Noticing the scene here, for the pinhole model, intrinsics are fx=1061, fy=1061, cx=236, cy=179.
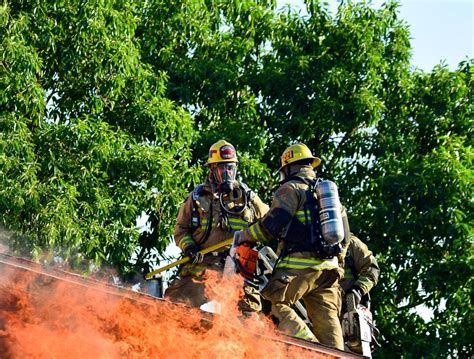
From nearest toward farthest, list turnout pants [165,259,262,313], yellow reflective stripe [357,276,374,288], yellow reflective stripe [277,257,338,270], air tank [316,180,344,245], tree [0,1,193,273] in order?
air tank [316,180,344,245]
yellow reflective stripe [277,257,338,270]
turnout pants [165,259,262,313]
yellow reflective stripe [357,276,374,288]
tree [0,1,193,273]

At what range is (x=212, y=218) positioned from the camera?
983cm

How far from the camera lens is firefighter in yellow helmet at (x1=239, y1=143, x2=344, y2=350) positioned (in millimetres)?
8242

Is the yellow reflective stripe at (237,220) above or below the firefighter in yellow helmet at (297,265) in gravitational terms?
above

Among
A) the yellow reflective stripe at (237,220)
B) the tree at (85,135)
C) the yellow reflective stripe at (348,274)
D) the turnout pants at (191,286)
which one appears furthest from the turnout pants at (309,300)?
the tree at (85,135)

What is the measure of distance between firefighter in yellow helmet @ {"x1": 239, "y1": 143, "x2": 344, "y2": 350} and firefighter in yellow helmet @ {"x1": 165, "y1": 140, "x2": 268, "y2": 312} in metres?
1.21

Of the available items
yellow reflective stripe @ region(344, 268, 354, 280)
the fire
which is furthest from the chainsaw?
the fire

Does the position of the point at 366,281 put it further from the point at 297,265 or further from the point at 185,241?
the point at 297,265

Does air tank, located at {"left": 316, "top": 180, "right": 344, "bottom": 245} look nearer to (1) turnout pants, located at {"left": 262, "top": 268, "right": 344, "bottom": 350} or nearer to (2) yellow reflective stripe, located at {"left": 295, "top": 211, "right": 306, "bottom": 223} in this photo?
(2) yellow reflective stripe, located at {"left": 295, "top": 211, "right": 306, "bottom": 223}

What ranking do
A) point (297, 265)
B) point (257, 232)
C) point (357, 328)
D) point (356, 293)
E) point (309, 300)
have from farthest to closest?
point (356, 293)
point (357, 328)
point (309, 300)
point (297, 265)
point (257, 232)

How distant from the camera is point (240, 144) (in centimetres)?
1653

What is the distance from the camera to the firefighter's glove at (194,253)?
9719mm

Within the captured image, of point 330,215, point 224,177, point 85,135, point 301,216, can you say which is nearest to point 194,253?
point 224,177

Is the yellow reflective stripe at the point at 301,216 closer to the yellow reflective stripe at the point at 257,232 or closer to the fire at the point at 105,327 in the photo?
the yellow reflective stripe at the point at 257,232

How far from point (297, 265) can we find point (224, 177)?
1.70 m
